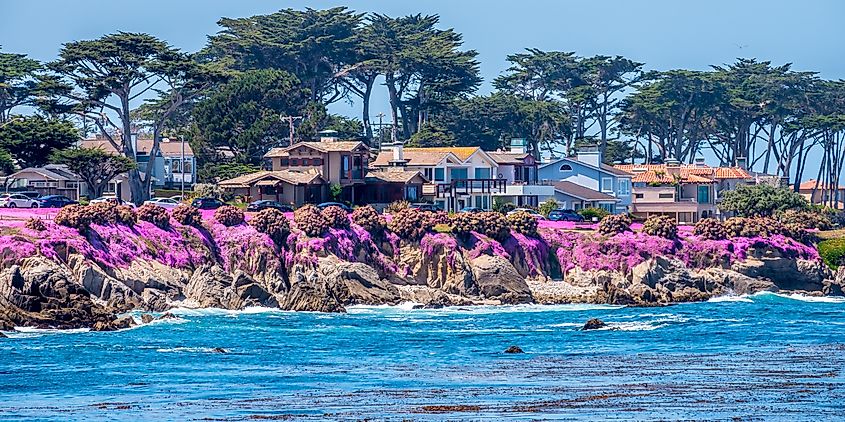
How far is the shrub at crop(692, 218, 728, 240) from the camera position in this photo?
9938cm

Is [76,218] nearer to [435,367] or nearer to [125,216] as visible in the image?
[125,216]

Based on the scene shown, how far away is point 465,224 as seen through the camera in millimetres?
94188

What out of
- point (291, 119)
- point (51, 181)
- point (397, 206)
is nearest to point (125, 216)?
point (397, 206)

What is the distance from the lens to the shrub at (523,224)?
96938 millimetres

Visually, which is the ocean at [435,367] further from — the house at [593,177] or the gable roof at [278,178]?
the house at [593,177]

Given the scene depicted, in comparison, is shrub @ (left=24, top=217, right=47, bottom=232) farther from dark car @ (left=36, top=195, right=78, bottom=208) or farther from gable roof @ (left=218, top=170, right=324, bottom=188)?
gable roof @ (left=218, top=170, right=324, bottom=188)

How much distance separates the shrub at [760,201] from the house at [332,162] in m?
29.8

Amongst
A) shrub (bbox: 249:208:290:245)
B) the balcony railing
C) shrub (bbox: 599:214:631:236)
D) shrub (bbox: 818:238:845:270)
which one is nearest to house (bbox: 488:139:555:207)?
the balcony railing

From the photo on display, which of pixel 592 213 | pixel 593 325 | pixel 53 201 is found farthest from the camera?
pixel 592 213

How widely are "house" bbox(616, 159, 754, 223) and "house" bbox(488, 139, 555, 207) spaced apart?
29.0 feet

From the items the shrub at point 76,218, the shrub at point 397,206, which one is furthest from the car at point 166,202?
the shrub at point 76,218

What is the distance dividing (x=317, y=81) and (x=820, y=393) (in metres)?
108

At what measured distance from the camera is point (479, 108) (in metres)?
152

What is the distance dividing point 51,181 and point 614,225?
42.0 metres
